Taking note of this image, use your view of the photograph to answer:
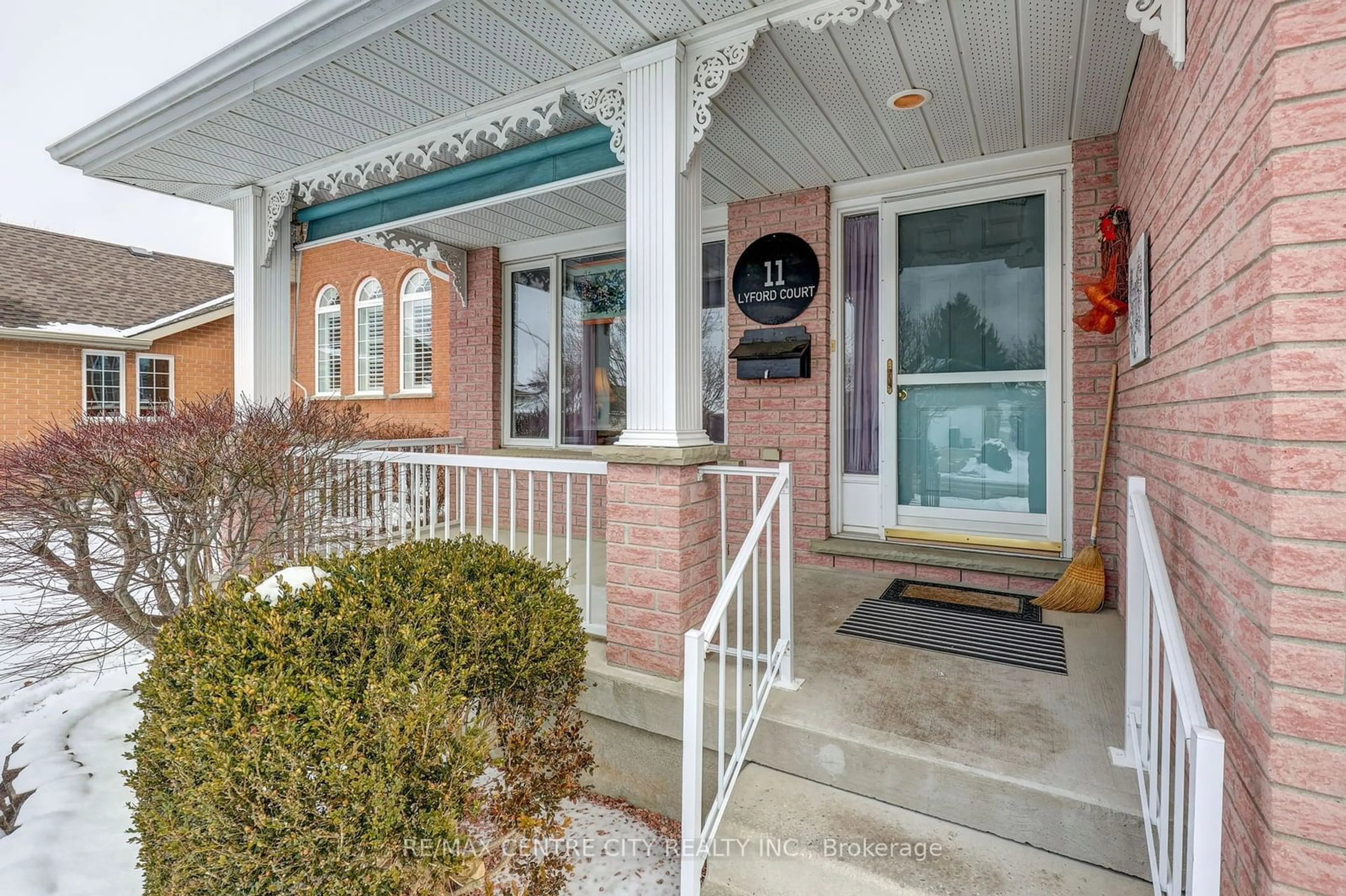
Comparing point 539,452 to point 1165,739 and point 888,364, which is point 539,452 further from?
point 1165,739

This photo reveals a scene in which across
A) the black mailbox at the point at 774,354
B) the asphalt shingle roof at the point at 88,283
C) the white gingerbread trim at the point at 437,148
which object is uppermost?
the asphalt shingle roof at the point at 88,283

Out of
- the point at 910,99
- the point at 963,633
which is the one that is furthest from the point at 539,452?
the point at 910,99

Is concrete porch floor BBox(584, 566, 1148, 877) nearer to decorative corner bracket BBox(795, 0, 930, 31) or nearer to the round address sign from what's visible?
the round address sign

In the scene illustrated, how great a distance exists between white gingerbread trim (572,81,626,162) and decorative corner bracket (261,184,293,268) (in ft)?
8.31

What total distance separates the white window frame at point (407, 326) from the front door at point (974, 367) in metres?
6.11

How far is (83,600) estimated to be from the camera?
268 centimetres

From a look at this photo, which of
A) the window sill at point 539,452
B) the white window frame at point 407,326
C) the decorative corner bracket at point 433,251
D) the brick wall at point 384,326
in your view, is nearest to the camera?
the decorative corner bracket at point 433,251

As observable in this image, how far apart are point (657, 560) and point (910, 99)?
2475 mm

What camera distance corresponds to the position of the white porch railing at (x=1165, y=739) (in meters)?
0.97

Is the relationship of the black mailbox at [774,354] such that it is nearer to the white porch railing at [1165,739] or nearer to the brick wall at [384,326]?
the white porch railing at [1165,739]

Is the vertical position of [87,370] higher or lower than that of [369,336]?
lower

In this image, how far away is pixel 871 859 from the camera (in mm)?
1714

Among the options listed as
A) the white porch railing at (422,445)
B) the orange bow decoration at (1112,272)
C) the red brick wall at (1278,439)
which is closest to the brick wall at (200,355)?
the white porch railing at (422,445)

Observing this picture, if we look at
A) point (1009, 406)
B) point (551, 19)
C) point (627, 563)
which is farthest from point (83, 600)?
point (1009, 406)
